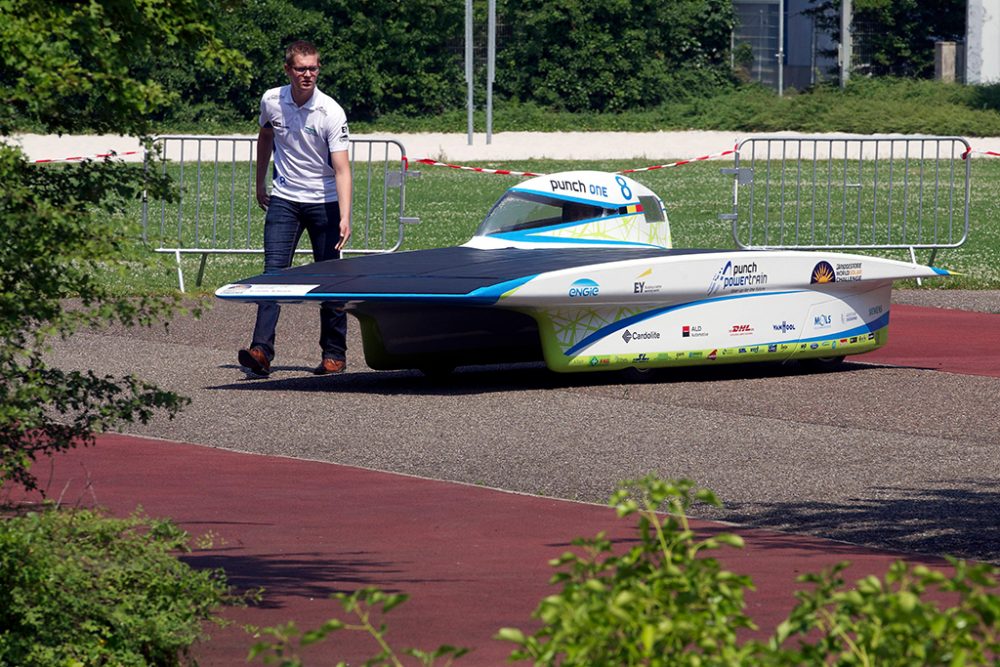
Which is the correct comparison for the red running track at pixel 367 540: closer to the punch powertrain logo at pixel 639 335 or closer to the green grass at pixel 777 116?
the punch powertrain logo at pixel 639 335

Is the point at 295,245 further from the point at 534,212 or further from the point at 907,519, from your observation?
the point at 907,519

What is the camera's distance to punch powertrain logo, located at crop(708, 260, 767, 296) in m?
12.2

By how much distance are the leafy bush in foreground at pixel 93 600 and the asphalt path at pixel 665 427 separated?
3.15 meters

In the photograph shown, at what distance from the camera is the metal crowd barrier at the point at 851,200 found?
18234 millimetres

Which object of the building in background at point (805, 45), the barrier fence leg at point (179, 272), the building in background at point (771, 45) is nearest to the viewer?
the barrier fence leg at point (179, 272)

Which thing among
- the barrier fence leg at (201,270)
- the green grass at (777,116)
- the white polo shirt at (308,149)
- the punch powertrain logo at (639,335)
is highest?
the green grass at (777,116)

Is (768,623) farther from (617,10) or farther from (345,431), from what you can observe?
(617,10)

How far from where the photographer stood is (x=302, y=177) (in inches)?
490

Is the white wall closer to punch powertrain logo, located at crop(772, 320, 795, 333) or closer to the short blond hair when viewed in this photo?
punch powertrain logo, located at crop(772, 320, 795, 333)

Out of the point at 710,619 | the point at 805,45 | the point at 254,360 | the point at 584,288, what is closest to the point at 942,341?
the point at 584,288

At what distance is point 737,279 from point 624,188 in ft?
4.42

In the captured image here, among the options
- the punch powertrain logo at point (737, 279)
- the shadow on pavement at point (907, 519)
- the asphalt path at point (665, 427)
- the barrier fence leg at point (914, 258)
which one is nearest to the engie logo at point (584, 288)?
the asphalt path at point (665, 427)

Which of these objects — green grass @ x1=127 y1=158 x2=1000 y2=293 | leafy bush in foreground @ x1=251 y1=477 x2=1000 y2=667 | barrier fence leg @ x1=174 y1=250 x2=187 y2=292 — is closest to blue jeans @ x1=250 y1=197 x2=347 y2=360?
green grass @ x1=127 y1=158 x2=1000 y2=293

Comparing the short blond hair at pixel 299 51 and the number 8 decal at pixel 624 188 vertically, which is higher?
the short blond hair at pixel 299 51
